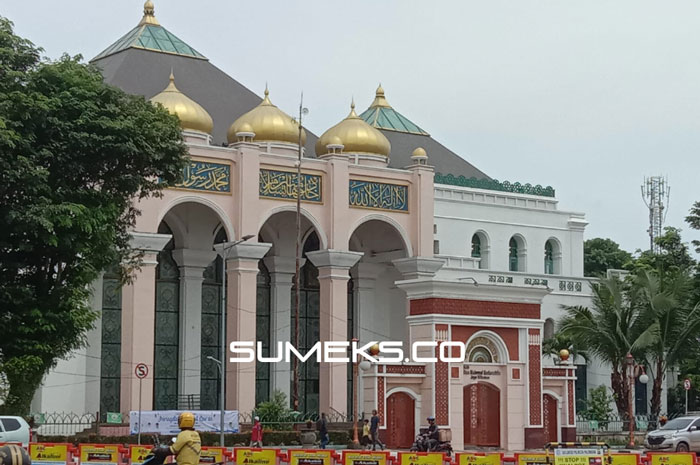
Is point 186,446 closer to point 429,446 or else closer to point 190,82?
point 429,446

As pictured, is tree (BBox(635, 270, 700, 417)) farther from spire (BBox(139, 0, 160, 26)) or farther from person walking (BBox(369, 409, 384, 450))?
spire (BBox(139, 0, 160, 26))

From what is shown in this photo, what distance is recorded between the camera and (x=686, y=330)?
1976 inches

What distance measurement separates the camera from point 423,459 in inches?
968

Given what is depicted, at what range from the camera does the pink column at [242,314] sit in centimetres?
4709

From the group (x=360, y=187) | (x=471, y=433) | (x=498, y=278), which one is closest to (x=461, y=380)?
(x=471, y=433)

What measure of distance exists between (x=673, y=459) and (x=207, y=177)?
996 inches

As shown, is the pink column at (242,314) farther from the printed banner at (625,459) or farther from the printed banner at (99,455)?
the printed banner at (625,459)

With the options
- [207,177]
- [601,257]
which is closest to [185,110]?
[207,177]

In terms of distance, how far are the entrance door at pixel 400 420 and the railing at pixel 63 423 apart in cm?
1040

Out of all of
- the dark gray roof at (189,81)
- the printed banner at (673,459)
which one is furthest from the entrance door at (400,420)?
the dark gray roof at (189,81)

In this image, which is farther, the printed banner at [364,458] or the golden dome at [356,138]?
the golden dome at [356,138]

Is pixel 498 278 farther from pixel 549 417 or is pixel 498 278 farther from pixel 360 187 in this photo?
pixel 549 417

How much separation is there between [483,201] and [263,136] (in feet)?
44.3

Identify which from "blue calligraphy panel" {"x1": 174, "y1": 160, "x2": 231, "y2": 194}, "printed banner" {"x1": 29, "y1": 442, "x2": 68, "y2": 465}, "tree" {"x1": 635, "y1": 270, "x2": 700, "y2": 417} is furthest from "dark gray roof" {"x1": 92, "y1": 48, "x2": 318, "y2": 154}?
"printed banner" {"x1": 29, "y1": 442, "x2": 68, "y2": 465}
